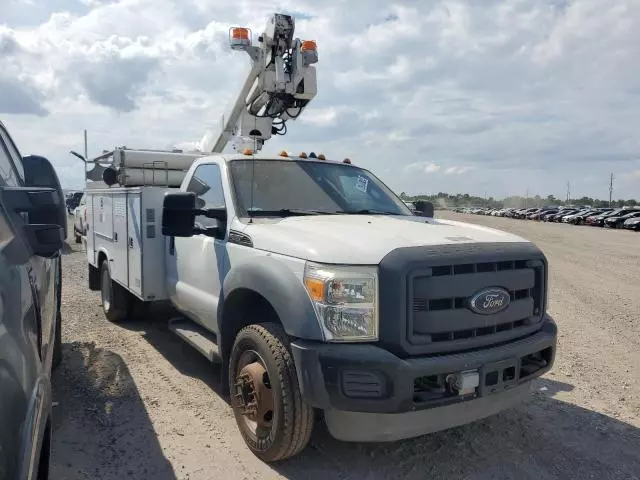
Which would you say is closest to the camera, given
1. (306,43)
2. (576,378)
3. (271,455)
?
(271,455)

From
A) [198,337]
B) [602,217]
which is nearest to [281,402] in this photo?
[198,337]

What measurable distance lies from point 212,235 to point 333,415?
1.79 metres

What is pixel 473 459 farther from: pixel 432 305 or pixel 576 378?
pixel 576 378

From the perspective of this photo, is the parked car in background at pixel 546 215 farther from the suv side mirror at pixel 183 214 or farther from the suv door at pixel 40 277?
the suv door at pixel 40 277

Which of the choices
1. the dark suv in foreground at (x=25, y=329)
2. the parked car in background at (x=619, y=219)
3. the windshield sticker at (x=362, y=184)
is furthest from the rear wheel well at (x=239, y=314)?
the parked car in background at (x=619, y=219)

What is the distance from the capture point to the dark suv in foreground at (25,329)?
1597 millimetres

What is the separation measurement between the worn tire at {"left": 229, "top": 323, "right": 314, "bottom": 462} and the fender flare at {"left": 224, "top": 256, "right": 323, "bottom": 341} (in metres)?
0.20

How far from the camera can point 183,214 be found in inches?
154

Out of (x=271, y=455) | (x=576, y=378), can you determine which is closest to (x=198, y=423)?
(x=271, y=455)

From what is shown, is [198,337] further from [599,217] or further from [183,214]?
[599,217]

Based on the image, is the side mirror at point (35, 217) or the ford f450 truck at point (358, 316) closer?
the side mirror at point (35, 217)

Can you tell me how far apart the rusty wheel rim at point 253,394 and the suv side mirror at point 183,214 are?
1.07 meters

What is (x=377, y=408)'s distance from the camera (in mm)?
2867

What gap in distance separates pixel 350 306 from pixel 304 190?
173 cm
